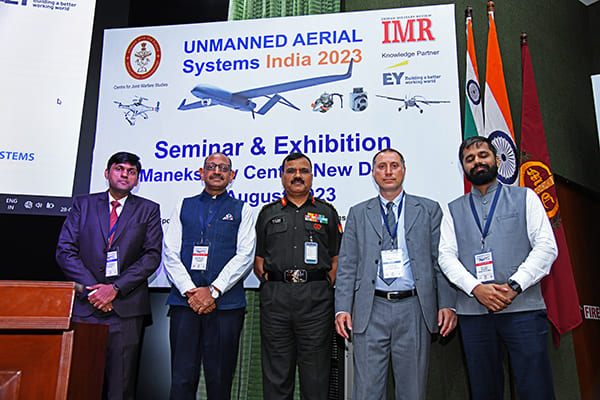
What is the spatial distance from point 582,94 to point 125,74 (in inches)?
152

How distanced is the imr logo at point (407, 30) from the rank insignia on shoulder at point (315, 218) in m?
1.45

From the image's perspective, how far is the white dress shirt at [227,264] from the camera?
2635mm

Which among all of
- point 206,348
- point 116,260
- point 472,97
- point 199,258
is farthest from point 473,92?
point 116,260

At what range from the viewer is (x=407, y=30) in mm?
3443

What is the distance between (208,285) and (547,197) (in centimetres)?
220

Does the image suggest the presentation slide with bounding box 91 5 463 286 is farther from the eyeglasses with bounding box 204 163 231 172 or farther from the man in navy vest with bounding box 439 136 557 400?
the man in navy vest with bounding box 439 136 557 400

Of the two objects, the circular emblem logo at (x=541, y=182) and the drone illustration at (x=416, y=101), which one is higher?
the drone illustration at (x=416, y=101)

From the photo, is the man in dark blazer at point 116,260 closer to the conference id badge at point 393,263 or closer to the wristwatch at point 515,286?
the conference id badge at point 393,263

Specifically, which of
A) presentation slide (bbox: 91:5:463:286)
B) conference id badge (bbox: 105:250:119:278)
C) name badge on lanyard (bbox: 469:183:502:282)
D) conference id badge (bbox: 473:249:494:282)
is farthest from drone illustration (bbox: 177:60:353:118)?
conference id badge (bbox: 473:249:494:282)

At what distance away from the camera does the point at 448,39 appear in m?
3.39

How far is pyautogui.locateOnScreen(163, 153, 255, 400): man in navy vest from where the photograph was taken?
260 centimetres

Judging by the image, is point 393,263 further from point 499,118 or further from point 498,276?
point 499,118

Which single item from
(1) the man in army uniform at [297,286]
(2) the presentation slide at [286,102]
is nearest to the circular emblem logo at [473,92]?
(2) the presentation slide at [286,102]

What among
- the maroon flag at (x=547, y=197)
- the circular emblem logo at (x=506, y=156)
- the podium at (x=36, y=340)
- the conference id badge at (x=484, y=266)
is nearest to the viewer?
the podium at (x=36, y=340)
